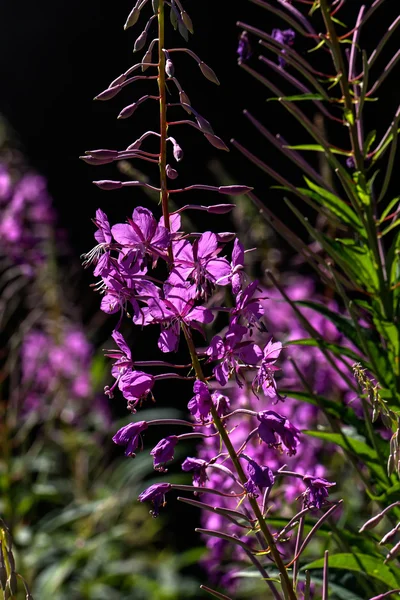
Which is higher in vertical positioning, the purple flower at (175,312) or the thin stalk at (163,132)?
the thin stalk at (163,132)

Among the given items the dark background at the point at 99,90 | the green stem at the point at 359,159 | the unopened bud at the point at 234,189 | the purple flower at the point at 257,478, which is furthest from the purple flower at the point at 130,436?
the dark background at the point at 99,90

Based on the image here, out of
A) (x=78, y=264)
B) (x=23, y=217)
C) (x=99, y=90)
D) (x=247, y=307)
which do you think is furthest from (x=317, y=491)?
(x=99, y=90)

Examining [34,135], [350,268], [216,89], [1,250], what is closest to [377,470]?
[350,268]

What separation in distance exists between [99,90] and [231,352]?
426 centimetres

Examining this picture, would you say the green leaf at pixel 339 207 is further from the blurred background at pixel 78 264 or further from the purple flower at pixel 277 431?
the blurred background at pixel 78 264

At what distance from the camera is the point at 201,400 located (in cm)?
77

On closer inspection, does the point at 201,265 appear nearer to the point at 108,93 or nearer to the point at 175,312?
the point at 175,312

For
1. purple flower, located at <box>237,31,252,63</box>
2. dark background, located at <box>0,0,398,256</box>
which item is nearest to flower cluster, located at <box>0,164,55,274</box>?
dark background, located at <box>0,0,398,256</box>

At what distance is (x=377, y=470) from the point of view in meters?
1.11

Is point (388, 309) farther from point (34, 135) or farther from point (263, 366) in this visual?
point (34, 135)

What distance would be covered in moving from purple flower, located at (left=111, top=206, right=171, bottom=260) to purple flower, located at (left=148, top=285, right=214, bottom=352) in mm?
42

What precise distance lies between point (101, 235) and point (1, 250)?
5.56 feet

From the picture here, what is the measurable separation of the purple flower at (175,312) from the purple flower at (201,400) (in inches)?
1.7

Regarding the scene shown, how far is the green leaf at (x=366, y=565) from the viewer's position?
1030 millimetres
